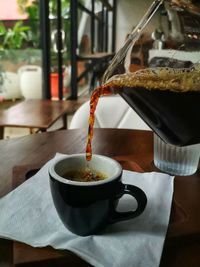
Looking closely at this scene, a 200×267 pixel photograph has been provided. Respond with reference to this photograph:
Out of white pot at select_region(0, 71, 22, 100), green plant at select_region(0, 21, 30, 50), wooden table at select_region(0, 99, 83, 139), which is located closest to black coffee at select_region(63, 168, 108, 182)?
wooden table at select_region(0, 99, 83, 139)

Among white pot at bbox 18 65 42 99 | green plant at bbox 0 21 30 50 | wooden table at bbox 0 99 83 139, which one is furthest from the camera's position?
white pot at bbox 18 65 42 99

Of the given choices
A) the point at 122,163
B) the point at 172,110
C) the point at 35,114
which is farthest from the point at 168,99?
the point at 35,114

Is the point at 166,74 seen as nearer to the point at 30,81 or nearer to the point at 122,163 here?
the point at 122,163

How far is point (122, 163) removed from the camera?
0.67 metres

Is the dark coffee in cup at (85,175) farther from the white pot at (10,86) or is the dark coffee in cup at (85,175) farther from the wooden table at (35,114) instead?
the white pot at (10,86)

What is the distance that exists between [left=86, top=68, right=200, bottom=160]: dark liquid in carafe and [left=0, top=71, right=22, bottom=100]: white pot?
80.6 inches

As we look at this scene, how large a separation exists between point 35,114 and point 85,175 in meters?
1.22

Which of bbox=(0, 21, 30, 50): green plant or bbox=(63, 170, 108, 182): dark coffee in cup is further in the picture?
bbox=(0, 21, 30, 50): green plant

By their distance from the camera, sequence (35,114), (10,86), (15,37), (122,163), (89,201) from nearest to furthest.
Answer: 1. (89,201)
2. (122,163)
3. (35,114)
4. (15,37)
5. (10,86)

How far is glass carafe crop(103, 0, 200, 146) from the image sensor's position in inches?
16.6

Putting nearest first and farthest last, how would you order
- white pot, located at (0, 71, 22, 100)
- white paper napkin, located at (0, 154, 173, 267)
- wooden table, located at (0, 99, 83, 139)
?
white paper napkin, located at (0, 154, 173, 267)
wooden table, located at (0, 99, 83, 139)
white pot, located at (0, 71, 22, 100)

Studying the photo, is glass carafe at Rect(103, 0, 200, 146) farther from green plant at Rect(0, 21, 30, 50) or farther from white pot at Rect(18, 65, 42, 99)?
white pot at Rect(18, 65, 42, 99)

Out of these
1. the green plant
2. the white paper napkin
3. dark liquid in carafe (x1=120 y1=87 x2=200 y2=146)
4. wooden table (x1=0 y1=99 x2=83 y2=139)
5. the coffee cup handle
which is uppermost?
the green plant

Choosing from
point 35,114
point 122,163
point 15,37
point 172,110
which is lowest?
point 35,114
